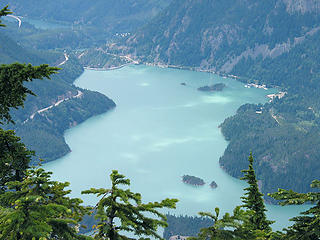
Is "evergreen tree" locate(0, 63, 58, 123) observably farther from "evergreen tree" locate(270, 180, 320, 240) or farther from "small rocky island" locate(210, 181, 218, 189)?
"small rocky island" locate(210, 181, 218, 189)

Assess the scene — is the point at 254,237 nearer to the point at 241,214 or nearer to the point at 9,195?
the point at 241,214

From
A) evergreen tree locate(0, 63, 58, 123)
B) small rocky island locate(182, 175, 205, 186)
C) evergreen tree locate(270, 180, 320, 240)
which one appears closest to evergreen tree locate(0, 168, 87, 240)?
evergreen tree locate(0, 63, 58, 123)

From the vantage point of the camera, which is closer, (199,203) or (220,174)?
(199,203)

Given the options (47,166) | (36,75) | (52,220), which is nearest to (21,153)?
(36,75)

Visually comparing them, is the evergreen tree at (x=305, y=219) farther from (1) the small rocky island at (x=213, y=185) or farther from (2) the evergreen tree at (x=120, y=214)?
(1) the small rocky island at (x=213, y=185)

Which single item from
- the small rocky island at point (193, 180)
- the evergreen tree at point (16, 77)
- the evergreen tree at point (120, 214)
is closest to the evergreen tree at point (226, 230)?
the evergreen tree at point (120, 214)

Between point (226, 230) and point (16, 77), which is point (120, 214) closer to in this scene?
point (226, 230)
